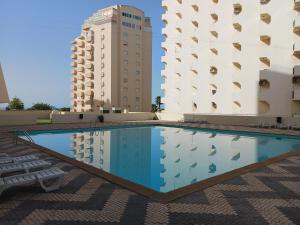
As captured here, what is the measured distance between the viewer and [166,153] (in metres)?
13.7

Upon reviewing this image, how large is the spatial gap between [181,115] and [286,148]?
57.1ft

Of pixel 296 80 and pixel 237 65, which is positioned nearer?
pixel 296 80

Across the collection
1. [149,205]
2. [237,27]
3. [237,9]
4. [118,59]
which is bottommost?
[149,205]

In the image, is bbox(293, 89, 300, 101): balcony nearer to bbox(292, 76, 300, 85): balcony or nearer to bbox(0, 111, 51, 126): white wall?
bbox(292, 76, 300, 85): balcony

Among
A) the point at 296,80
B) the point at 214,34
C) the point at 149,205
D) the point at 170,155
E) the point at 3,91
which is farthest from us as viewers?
the point at 214,34

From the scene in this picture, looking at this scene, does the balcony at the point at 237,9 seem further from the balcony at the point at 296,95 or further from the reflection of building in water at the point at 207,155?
the reflection of building in water at the point at 207,155

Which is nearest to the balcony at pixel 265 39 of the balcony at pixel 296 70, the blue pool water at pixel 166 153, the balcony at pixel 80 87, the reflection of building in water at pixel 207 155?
the balcony at pixel 296 70

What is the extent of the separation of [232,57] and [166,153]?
21.3 meters

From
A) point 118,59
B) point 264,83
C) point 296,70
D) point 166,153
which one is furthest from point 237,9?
point 118,59

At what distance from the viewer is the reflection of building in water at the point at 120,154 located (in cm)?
998

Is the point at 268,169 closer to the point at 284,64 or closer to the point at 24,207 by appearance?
the point at 24,207

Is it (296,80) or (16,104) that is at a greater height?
(296,80)

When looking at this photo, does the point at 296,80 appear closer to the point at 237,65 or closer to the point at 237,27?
the point at 237,65

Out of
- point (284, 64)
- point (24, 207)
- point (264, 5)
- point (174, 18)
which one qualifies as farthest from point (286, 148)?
point (174, 18)
